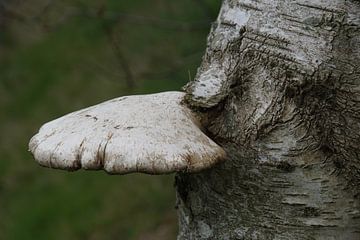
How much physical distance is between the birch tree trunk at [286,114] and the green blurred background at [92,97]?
1.85m

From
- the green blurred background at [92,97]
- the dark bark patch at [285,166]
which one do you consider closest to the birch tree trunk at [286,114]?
the dark bark patch at [285,166]

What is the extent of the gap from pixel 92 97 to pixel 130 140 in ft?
13.5

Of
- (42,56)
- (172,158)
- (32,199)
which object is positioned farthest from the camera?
(42,56)

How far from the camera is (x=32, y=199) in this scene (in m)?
4.96

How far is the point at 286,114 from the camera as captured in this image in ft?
5.56

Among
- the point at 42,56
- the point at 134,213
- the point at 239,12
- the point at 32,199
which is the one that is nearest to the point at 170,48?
the point at 134,213

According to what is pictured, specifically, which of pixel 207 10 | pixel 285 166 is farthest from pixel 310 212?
pixel 207 10

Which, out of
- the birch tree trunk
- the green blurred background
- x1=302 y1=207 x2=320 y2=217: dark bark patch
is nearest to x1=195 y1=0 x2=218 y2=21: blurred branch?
the green blurred background

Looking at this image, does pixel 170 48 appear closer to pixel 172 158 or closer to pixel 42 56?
pixel 42 56

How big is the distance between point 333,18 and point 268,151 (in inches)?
12.9

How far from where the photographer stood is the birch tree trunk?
1665 millimetres

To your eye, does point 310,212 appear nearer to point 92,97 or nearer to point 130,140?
point 130,140

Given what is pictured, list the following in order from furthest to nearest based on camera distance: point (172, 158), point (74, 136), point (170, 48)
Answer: point (170, 48) → point (74, 136) → point (172, 158)

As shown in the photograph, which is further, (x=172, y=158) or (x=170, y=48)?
(x=170, y=48)
